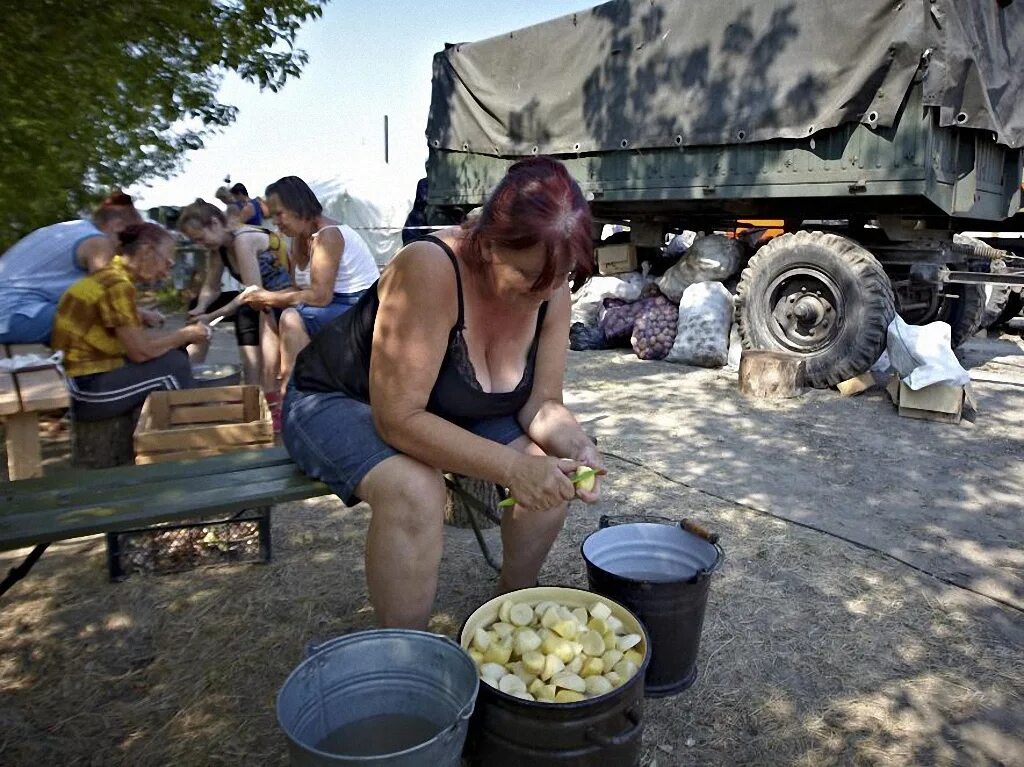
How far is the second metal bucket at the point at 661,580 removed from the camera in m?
2.01

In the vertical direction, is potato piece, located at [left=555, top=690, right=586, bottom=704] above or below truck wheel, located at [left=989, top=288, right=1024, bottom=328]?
below

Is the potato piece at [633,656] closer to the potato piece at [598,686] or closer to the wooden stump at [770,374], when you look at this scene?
the potato piece at [598,686]

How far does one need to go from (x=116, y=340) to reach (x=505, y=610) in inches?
91.7

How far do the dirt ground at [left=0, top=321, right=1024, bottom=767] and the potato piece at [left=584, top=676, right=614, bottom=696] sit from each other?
46 cm

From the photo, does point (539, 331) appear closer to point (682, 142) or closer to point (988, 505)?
point (988, 505)

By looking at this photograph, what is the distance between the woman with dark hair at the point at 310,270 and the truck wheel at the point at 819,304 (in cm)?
353

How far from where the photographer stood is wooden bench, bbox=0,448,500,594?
1825 millimetres

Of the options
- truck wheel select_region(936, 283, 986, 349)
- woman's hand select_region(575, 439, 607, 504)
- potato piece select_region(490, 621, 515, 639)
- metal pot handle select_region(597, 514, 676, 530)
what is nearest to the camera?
potato piece select_region(490, 621, 515, 639)

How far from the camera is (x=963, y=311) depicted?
23.8 feet

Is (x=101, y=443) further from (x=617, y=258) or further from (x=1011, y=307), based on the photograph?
(x=1011, y=307)

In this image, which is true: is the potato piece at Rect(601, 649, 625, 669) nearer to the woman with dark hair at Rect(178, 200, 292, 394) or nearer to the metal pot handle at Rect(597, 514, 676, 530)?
the metal pot handle at Rect(597, 514, 676, 530)

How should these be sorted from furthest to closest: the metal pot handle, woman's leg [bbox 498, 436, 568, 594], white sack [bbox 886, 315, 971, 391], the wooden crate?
1. white sack [bbox 886, 315, 971, 391]
2. the wooden crate
3. the metal pot handle
4. woman's leg [bbox 498, 436, 568, 594]

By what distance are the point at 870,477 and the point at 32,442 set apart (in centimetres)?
406

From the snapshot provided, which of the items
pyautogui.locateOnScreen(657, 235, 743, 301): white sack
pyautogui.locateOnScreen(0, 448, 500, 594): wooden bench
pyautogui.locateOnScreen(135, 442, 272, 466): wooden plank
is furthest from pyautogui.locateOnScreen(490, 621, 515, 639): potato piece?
pyautogui.locateOnScreen(657, 235, 743, 301): white sack
